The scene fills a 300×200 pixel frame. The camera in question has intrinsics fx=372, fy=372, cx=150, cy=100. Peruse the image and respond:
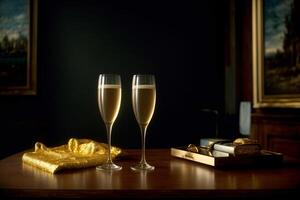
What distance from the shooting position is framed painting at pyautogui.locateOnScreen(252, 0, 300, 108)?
122 inches

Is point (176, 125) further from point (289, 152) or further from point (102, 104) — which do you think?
point (102, 104)

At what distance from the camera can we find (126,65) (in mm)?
3928

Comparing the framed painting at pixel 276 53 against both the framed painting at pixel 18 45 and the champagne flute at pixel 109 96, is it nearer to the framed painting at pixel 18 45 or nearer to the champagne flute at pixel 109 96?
the framed painting at pixel 18 45

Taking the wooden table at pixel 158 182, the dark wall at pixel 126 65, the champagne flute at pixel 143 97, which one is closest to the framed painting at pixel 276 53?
the dark wall at pixel 126 65

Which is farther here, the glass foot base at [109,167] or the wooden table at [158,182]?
the glass foot base at [109,167]

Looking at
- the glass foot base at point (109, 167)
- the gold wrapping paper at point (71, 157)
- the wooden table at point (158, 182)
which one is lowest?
the wooden table at point (158, 182)

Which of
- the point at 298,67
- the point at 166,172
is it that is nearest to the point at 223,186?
the point at 166,172

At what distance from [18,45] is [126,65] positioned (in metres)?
1.11

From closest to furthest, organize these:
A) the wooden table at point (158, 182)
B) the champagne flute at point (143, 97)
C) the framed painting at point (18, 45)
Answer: the wooden table at point (158, 182) < the champagne flute at point (143, 97) < the framed painting at point (18, 45)

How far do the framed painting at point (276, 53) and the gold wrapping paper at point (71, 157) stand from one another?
86.1 inches

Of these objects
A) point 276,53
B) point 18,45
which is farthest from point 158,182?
point 18,45

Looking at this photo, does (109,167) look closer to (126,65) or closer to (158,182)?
(158,182)

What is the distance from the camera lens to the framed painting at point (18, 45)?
3738 millimetres

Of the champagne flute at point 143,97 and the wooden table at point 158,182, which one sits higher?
the champagne flute at point 143,97
